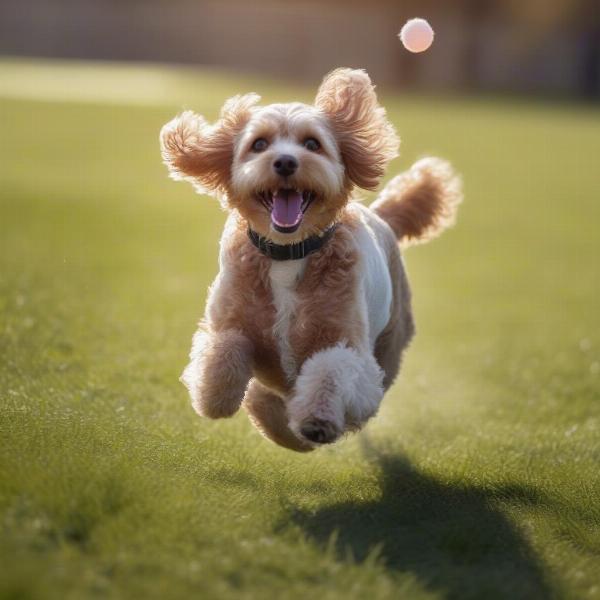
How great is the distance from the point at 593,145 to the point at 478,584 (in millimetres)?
28535

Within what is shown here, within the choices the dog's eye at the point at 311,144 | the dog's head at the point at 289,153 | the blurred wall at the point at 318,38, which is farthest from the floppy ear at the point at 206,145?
the blurred wall at the point at 318,38

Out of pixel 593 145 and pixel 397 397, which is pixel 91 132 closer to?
pixel 593 145

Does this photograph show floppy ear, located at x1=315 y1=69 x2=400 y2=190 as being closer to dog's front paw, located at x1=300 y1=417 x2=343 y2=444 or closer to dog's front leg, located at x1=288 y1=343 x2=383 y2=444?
dog's front leg, located at x1=288 y1=343 x2=383 y2=444

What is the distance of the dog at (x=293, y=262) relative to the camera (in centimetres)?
497

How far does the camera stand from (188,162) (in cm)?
547

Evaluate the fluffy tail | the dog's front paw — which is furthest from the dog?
the fluffy tail

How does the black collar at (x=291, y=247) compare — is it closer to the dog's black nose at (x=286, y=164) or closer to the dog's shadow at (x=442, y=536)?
the dog's black nose at (x=286, y=164)

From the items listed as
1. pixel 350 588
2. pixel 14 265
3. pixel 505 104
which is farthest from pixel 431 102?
pixel 350 588

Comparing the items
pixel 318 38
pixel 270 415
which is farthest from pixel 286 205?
pixel 318 38

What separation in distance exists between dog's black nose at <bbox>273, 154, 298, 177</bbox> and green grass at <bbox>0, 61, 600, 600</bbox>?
1393 millimetres

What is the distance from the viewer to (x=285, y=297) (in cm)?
520

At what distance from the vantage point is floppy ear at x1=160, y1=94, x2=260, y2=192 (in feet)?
17.9

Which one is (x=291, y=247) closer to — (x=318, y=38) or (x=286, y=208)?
(x=286, y=208)

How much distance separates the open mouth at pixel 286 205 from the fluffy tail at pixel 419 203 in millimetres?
1885
